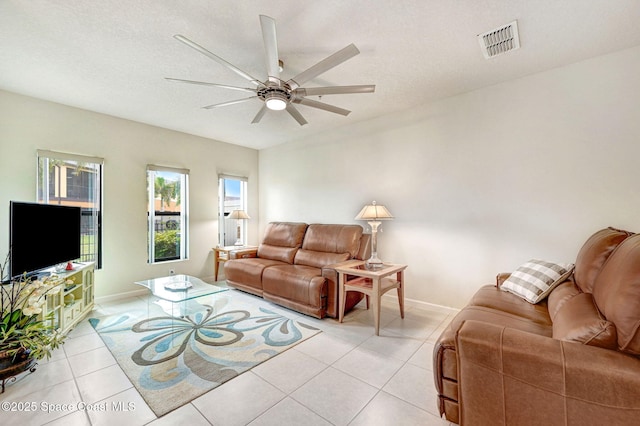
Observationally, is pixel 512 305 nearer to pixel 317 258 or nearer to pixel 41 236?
pixel 317 258

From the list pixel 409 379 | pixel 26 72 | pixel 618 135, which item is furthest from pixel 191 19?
pixel 618 135

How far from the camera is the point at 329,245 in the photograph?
379cm

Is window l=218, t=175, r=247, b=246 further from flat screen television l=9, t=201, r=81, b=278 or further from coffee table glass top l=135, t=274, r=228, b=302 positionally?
flat screen television l=9, t=201, r=81, b=278

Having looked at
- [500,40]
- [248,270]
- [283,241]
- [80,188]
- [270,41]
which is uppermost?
[500,40]

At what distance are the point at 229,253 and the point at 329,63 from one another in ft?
11.4

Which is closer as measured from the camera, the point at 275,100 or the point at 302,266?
the point at 275,100

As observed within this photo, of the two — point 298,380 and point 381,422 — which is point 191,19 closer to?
point 298,380

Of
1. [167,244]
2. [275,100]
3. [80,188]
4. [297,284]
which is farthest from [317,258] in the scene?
[80,188]

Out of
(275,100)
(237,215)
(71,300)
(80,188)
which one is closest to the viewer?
(275,100)

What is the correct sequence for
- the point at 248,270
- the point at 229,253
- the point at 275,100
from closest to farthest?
1. the point at 275,100
2. the point at 248,270
3. the point at 229,253

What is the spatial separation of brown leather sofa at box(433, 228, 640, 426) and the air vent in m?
1.75

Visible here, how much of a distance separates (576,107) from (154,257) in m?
5.81

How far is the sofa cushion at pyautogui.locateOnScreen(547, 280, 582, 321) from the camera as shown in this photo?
167 centimetres

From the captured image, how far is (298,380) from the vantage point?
194 centimetres
